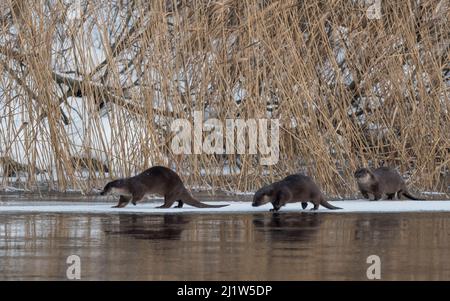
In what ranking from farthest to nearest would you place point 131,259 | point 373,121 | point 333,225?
1. point 373,121
2. point 333,225
3. point 131,259

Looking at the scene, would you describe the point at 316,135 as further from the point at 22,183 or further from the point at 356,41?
the point at 22,183

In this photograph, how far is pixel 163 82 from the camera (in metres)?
10.4

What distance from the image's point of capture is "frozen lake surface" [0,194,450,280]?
16.7 ft

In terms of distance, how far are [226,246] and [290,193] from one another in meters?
2.71

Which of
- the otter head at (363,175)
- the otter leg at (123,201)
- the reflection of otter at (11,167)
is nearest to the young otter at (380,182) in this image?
the otter head at (363,175)

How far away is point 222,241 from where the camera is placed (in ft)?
21.0

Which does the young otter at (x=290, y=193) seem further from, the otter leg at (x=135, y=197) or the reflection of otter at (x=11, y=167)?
A: the reflection of otter at (x=11, y=167)

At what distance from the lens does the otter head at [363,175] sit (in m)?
9.84

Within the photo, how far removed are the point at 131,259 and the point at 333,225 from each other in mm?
2357

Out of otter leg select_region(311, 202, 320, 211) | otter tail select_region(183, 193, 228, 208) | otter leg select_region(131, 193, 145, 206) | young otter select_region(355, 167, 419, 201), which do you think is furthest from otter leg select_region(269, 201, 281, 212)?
young otter select_region(355, 167, 419, 201)

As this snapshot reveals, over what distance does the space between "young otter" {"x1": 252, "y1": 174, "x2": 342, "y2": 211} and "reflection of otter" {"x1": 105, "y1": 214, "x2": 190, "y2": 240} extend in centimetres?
79

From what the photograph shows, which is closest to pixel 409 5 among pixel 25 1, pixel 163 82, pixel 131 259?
pixel 163 82

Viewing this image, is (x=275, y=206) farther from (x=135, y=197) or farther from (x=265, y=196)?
(x=135, y=197)

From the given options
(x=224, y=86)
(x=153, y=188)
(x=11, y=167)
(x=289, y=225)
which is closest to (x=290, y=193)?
(x=153, y=188)
